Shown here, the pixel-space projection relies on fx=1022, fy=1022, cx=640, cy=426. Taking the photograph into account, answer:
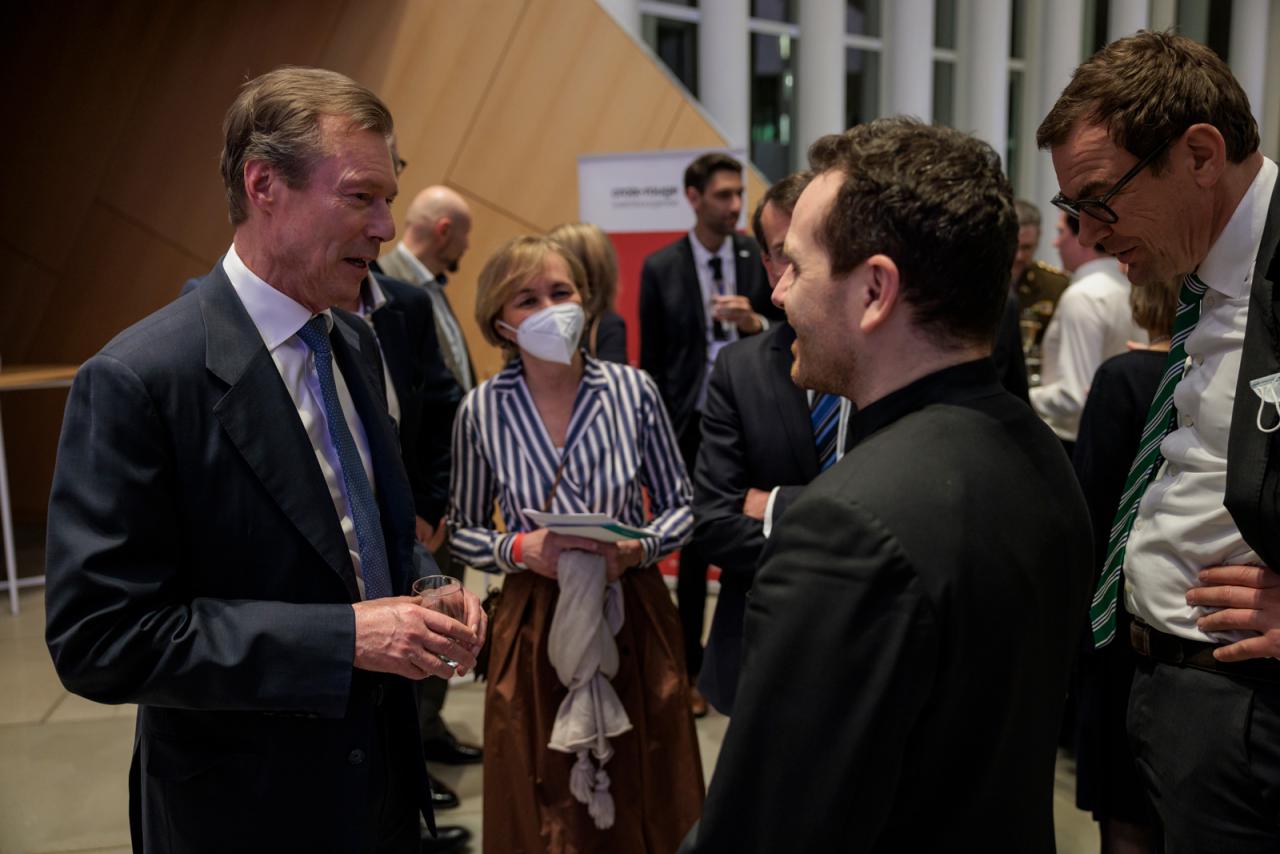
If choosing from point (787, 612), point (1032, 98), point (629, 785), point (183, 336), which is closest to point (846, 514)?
point (787, 612)

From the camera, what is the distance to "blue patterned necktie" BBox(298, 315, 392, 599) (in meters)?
1.69

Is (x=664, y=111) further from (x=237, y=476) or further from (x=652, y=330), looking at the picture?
(x=237, y=476)

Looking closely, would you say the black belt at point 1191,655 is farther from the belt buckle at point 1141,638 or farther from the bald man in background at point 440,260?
the bald man in background at point 440,260

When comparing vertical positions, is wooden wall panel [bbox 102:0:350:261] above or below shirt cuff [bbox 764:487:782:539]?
above

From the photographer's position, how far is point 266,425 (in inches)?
60.8

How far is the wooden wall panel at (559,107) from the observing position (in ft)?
20.4

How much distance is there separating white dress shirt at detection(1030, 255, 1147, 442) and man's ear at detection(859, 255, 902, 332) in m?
3.03

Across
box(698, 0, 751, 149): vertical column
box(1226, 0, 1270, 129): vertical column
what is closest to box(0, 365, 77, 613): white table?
box(698, 0, 751, 149): vertical column

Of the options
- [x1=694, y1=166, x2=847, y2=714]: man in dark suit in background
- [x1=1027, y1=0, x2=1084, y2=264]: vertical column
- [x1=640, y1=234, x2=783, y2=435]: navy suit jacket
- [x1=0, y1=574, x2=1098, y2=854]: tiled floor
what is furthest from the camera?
[x1=1027, y1=0, x2=1084, y2=264]: vertical column

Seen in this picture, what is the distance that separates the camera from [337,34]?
20.4ft

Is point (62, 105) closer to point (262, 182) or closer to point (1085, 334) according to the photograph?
point (262, 182)

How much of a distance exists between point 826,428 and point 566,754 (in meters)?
1.07

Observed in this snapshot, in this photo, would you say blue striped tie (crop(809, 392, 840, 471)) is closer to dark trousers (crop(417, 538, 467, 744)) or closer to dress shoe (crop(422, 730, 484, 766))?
dark trousers (crop(417, 538, 467, 744))

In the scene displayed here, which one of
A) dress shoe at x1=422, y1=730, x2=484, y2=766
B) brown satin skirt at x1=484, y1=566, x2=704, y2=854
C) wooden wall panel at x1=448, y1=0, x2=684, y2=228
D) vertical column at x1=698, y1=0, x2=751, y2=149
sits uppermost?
vertical column at x1=698, y1=0, x2=751, y2=149
